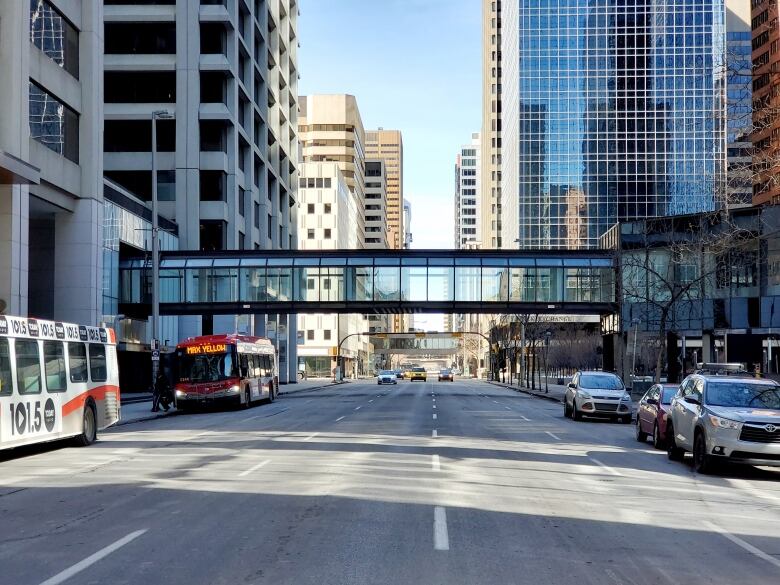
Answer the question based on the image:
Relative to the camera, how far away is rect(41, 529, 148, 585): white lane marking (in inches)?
304

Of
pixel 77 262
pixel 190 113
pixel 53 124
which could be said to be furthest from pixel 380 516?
pixel 190 113

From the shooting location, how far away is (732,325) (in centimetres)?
5738

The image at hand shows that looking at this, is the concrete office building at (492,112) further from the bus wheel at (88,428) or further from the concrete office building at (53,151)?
the bus wheel at (88,428)

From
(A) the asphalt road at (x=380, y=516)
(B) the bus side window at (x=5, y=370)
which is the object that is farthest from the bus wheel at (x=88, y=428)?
(B) the bus side window at (x=5, y=370)

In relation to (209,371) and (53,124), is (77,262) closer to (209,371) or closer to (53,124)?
(53,124)

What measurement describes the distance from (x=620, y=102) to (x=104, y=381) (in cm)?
11773

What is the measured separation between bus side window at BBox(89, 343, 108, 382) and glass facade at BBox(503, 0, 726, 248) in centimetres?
11233

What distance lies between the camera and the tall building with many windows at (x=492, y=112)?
17200 centimetres

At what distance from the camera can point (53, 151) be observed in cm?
3953

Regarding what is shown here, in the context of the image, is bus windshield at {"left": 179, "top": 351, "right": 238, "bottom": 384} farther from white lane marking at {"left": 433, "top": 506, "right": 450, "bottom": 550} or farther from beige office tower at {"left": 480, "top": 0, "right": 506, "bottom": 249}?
beige office tower at {"left": 480, "top": 0, "right": 506, "bottom": 249}

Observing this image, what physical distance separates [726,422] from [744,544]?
19.5 ft

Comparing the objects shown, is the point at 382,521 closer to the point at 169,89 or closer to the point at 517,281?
the point at 517,281

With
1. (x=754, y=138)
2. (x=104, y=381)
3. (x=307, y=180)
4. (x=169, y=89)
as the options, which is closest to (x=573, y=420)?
(x=754, y=138)

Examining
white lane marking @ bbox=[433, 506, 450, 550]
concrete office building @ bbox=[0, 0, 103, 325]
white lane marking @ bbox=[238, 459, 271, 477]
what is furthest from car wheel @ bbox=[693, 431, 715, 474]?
concrete office building @ bbox=[0, 0, 103, 325]
